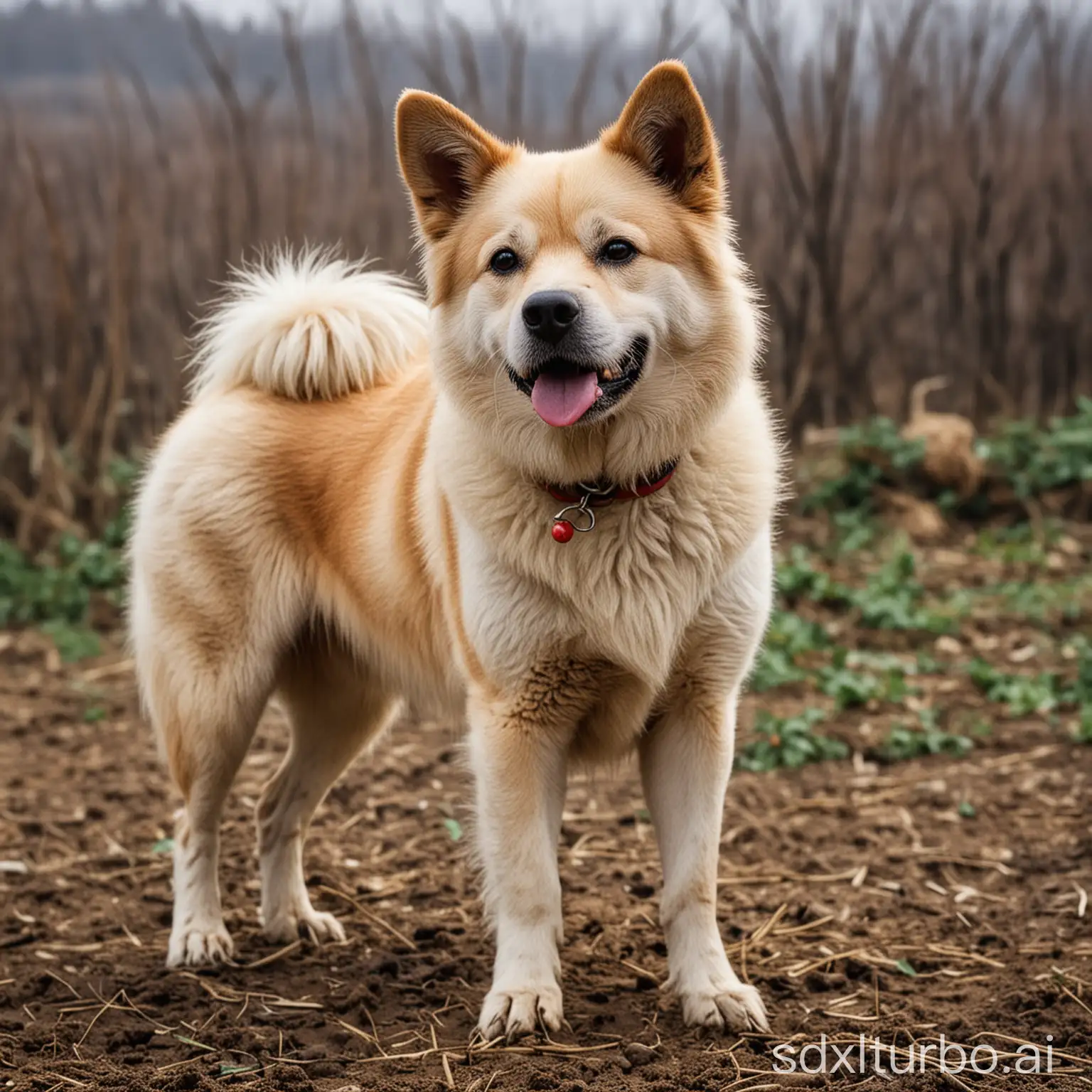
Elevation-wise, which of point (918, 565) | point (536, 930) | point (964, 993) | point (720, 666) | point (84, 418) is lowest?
point (918, 565)

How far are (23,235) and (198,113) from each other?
1.26 m

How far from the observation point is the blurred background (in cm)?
752

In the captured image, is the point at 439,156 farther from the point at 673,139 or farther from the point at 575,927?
the point at 575,927

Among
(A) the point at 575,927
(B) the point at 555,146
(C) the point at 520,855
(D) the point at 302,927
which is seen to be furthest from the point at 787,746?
(B) the point at 555,146

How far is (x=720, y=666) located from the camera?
289cm

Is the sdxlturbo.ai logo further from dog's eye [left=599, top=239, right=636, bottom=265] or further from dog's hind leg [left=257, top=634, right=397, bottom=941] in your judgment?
dog's eye [left=599, top=239, right=636, bottom=265]

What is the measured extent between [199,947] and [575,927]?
1002 millimetres

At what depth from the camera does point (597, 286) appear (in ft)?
8.77

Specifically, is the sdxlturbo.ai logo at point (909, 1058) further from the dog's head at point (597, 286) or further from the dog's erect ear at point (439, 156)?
the dog's erect ear at point (439, 156)

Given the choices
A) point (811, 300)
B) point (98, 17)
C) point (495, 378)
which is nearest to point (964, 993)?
point (495, 378)

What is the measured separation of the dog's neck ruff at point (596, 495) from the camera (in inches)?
112

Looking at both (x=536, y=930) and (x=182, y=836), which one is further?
(x=182, y=836)

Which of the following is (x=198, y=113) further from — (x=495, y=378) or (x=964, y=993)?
(x=964, y=993)

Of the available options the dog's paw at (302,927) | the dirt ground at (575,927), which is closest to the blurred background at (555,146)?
the dirt ground at (575,927)
